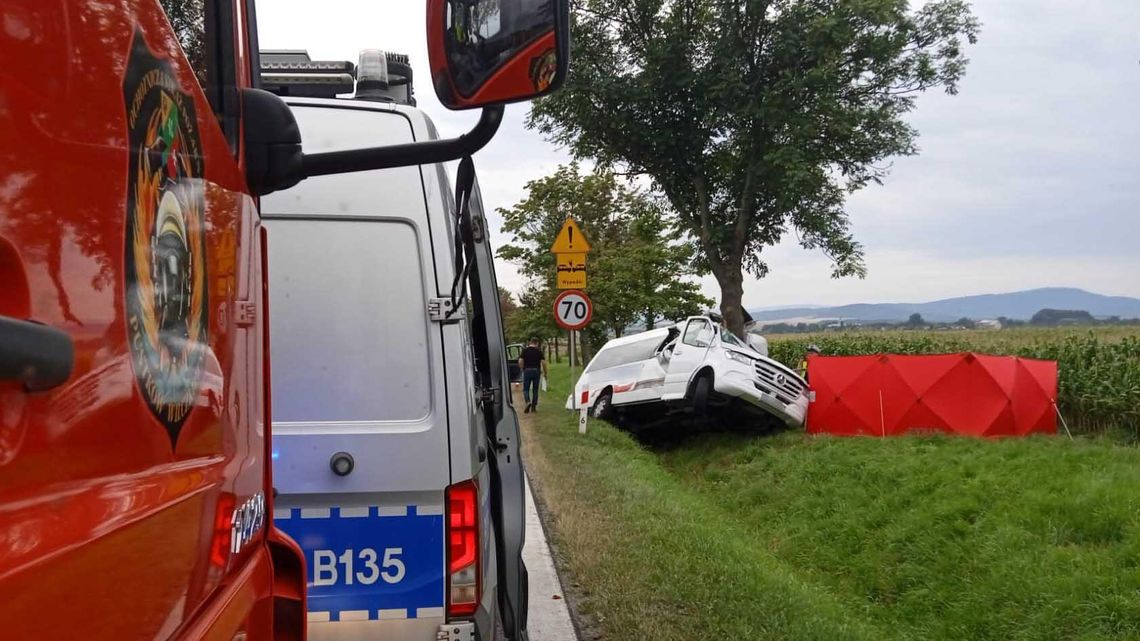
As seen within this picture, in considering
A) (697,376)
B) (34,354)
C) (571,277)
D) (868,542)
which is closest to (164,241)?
(34,354)

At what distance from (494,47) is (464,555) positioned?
1865 millimetres

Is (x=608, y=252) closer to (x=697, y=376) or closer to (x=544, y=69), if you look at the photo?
(x=697, y=376)

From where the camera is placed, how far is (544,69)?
1960 millimetres

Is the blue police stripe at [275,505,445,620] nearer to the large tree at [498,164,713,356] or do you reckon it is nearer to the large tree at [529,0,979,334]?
the large tree at [529,0,979,334]

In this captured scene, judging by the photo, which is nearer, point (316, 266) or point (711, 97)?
point (316, 266)

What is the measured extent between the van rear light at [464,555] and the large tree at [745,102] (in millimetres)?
18421

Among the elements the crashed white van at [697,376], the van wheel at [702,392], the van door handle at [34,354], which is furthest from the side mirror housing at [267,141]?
the van wheel at [702,392]

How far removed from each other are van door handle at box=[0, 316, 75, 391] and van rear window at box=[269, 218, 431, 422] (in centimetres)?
216

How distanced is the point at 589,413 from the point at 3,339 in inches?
666

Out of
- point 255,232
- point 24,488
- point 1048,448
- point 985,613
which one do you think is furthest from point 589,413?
point 24,488

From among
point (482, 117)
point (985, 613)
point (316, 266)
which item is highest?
point (482, 117)

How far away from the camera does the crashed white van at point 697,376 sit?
48.3ft

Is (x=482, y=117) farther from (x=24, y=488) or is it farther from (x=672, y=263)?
(x=672, y=263)

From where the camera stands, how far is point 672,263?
32.3m
